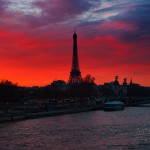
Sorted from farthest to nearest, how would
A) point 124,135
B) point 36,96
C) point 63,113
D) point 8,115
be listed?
point 36,96
point 63,113
point 8,115
point 124,135

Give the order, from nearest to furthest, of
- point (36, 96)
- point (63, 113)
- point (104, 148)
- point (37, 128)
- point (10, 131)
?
point (104, 148)
point (10, 131)
point (37, 128)
point (63, 113)
point (36, 96)

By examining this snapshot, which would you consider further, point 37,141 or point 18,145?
point 37,141

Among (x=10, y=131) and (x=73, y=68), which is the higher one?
(x=73, y=68)

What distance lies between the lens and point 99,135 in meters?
34.2

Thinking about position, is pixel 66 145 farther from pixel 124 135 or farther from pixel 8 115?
pixel 8 115

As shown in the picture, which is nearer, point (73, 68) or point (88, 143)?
point (88, 143)

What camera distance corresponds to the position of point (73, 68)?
10388 cm

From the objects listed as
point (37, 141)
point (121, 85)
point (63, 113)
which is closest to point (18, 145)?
point (37, 141)

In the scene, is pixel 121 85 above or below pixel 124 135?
above

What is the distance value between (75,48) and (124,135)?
6825 centimetres

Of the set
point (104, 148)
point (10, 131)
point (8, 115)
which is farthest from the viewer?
point (8, 115)

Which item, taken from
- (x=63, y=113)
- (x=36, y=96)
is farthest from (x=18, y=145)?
(x=36, y=96)

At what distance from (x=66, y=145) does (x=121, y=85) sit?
6063 inches

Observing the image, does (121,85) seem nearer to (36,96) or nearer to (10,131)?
(36,96)
